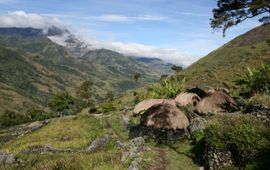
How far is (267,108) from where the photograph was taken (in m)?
24.5

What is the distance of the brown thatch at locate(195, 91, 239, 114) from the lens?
39219 mm

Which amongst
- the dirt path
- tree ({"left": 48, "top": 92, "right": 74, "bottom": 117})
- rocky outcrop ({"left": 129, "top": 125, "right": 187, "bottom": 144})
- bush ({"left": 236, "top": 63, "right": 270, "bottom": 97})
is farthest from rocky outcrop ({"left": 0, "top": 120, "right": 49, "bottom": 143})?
the dirt path

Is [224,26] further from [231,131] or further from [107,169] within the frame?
[107,169]

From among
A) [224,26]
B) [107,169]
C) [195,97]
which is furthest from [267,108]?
[195,97]

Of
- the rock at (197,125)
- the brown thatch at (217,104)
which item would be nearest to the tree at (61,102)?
the brown thatch at (217,104)

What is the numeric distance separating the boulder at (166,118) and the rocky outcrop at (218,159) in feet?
42.1

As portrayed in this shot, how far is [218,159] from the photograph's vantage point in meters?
22.8

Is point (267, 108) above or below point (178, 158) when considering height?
above

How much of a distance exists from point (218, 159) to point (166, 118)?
49.4ft

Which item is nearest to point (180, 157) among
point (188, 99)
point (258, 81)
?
point (258, 81)

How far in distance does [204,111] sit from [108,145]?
36.7ft

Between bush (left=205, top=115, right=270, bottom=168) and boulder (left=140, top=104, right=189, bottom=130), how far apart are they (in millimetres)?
13147

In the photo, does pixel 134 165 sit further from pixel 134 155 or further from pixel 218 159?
pixel 218 159

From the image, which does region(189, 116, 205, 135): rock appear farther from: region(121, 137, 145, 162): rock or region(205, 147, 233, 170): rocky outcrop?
region(205, 147, 233, 170): rocky outcrop
